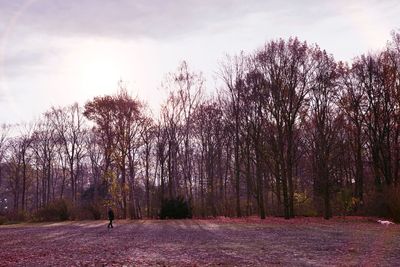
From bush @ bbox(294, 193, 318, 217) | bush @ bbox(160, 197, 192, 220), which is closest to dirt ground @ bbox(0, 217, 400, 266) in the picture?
bush @ bbox(160, 197, 192, 220)

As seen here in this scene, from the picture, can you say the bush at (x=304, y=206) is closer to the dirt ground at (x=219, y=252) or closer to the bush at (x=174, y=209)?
the bush at (x=174, y=209)

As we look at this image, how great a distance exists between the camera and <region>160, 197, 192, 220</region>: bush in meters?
38.1

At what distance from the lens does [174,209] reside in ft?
125

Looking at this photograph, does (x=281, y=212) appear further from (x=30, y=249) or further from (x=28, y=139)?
(x=28, y=139)

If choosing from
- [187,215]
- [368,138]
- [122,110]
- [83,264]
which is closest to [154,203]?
[187,215]

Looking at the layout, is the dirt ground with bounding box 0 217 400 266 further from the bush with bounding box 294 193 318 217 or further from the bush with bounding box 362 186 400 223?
the bush with bounding box 294 193 318 217

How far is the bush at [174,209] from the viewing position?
38.1m

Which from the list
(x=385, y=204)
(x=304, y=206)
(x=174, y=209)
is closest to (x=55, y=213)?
(x=174, y=209)

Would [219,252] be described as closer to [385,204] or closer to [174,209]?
[385,204]

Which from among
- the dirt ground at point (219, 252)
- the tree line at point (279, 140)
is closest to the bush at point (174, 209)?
the tree line at point (279, 140)

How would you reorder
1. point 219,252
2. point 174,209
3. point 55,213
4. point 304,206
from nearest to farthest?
point 219,252 → point 174,209 → point 304,206 → point 55,213

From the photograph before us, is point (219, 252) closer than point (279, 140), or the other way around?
point (219, 252)

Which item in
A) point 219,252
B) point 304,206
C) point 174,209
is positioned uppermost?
point 174,209

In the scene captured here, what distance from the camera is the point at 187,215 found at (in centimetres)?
3844
